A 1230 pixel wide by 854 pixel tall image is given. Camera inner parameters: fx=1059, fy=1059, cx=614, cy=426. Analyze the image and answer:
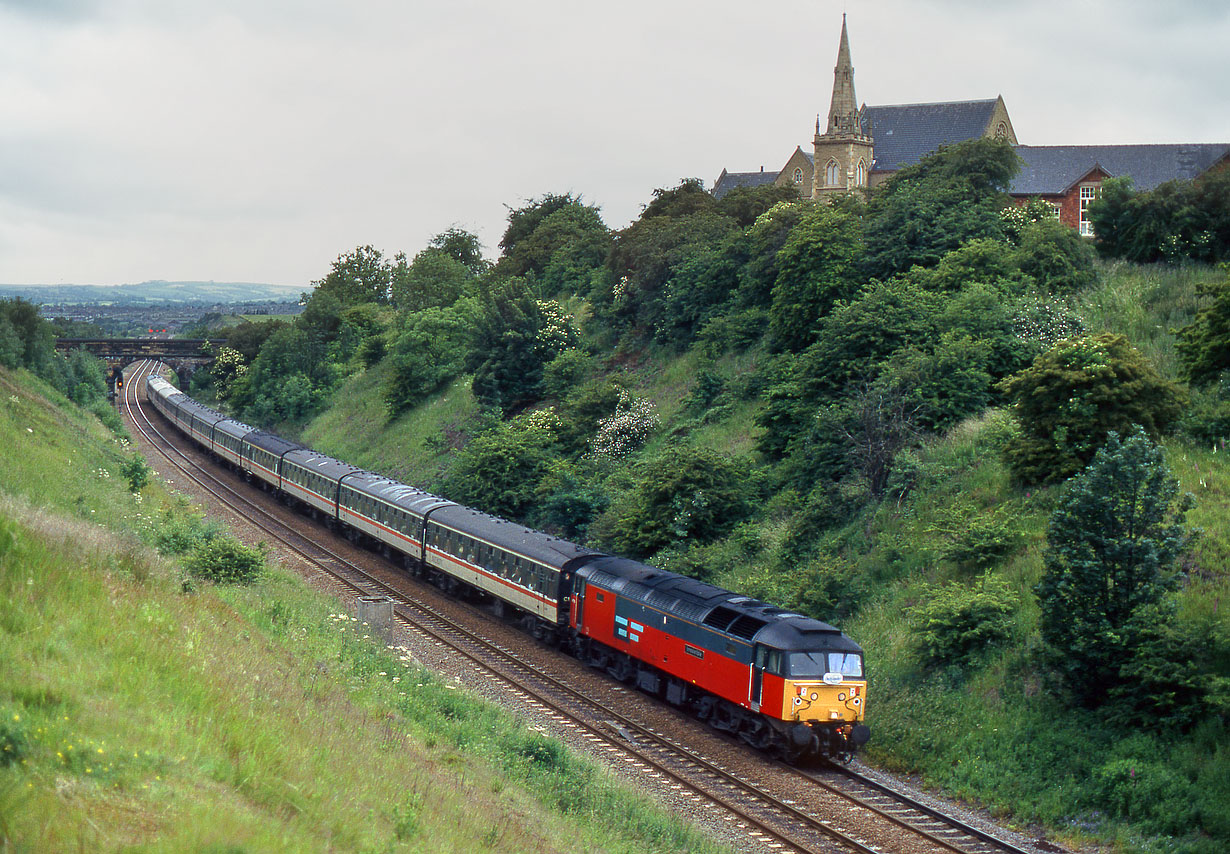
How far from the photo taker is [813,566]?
2714 centimetres

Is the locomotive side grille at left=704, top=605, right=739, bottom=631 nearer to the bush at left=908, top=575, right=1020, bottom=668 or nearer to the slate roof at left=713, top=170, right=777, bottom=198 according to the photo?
the bush at left=908, top=575, right=1020, bottom=668

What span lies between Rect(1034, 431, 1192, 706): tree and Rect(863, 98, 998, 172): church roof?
54121 mm

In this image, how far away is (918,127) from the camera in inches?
2840

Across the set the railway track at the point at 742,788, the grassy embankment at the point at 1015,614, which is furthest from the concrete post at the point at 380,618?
the grassy embankment at the point at 1015,614

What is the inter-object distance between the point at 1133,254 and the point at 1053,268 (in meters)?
4.50

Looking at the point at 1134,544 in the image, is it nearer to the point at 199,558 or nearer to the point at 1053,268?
the point at 199,558

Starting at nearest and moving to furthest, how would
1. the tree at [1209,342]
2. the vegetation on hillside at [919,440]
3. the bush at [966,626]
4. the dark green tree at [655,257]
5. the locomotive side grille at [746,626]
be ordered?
the vegetation on hillside at [919,440] → the locomotive side grille at [746,626] → the bush at [966,626] → the tree at [1209,342] → the dark green tree at [655,257]

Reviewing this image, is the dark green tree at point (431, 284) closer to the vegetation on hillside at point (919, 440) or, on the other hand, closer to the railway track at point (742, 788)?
the vegetation on hillside at point (919, 440)

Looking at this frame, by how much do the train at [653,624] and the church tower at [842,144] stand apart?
42252 millimetres

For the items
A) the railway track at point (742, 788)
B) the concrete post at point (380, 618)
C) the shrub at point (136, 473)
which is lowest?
the railway track at point (742, 788)

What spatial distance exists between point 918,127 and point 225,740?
70.5 m

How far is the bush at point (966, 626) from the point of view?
21.5 meters

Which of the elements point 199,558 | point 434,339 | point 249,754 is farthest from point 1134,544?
point 434,339

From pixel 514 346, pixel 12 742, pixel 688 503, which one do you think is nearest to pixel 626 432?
pixel 688 503
